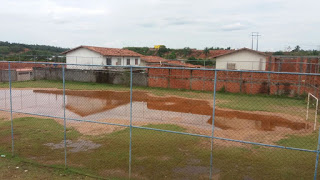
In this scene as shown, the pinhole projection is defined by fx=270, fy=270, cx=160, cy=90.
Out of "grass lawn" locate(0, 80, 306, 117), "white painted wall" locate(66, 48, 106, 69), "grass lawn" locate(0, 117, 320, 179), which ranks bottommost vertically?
"grass lawn" locate(0, 117, 320, 179)

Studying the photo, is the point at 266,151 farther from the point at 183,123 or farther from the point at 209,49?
the point at 209,49

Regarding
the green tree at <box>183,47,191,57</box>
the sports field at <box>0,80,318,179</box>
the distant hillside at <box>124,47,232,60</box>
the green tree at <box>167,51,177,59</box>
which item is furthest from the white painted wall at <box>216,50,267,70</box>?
the green tree at <box>183,47,191,57</box>

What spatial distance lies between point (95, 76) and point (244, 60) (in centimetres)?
1809

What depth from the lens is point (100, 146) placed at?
9.19 metres

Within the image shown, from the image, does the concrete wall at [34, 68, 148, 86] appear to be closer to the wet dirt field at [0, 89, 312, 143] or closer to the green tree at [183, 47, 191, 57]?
the wet dirt field at [0, 89, 312, 143]

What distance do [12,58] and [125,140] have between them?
39.8 meters

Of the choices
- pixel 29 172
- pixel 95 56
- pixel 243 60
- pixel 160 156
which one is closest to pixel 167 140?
pixel 160 156

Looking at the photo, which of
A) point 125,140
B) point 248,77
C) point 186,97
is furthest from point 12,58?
point 125,140

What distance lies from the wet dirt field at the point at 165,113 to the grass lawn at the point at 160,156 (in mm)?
1871

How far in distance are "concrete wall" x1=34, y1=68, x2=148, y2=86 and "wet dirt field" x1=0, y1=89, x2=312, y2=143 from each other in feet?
22.2

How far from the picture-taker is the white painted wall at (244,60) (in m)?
33.1

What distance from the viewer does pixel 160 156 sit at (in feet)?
27.4

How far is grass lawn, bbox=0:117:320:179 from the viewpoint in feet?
23.4

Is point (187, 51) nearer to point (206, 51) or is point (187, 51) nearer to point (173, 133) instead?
point (206, 51)
